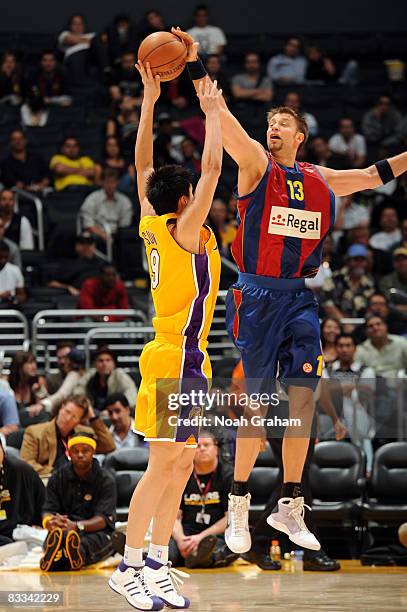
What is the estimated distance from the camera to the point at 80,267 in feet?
47.3

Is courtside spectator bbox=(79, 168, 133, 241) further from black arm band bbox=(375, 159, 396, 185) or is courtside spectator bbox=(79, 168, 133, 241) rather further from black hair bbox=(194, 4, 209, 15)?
black arm band bbox=(375, 159, 396, 185)

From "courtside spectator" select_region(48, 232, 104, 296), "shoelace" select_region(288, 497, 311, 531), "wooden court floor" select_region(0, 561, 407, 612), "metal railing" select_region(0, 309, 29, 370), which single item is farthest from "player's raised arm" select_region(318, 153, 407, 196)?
"courtside spectator" select_region(48, 232, 104, 296)

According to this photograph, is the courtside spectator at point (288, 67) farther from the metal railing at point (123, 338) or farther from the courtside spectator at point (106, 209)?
the metal railing at point (123, 338)

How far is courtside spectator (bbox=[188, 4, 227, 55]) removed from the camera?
18500 mm

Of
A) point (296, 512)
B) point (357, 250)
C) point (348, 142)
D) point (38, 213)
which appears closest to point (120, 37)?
point (348, 142)

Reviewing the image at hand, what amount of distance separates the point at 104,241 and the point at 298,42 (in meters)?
5.62

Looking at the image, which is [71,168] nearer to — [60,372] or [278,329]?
[60,372]

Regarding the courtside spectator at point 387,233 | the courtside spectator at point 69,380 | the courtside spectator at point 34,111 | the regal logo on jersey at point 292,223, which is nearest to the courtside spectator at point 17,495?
the courtside spectator at point 69,380

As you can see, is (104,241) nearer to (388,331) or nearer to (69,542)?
(388,331)

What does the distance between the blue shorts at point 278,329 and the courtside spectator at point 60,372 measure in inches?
212

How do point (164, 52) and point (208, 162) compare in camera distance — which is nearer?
point (208, 162)

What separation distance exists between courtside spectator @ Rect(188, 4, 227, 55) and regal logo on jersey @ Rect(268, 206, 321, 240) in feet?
39.3

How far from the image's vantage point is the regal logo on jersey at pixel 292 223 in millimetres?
6914

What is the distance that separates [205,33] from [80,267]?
597 cm
